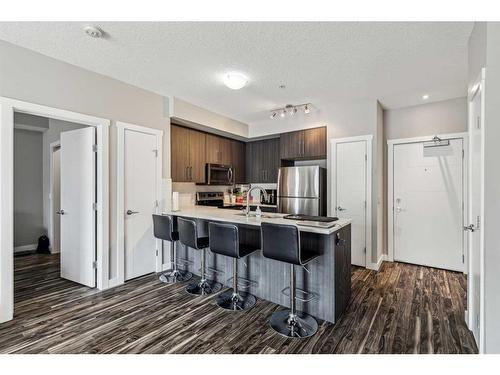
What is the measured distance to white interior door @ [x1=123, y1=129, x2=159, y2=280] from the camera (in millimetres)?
3418

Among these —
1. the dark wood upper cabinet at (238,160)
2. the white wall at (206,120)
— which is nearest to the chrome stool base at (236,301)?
the white wall at (206,120)

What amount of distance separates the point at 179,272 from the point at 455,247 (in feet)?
13.7

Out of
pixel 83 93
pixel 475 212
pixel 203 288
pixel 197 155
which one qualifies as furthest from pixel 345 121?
pixel 83 93

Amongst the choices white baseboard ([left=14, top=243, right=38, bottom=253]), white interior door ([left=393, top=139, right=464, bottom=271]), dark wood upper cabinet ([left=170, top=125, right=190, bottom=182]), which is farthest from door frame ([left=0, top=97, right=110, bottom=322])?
white interior door ([left=393, top=139, right=464, bottom=271])

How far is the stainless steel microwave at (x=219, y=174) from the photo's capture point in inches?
195

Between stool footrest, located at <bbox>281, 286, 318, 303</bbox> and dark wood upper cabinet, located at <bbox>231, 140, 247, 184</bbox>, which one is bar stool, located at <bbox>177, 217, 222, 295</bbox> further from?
dark wood upper cabinet, located at <bbox>231, 140, 247, 184</bbox>

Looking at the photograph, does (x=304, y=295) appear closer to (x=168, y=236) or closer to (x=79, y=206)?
(x=168, y=236)

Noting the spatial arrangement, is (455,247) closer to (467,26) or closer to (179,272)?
(467,26)

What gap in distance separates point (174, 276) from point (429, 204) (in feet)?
13.4

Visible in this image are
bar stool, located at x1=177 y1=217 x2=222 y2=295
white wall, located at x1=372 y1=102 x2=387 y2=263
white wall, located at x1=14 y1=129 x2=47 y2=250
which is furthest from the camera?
white wall, located at x1=14 y1=129 x2=47 y2=250

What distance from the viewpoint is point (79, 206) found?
3334mm

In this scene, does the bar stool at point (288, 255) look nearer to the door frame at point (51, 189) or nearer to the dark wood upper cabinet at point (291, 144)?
the dark wood upper cabinet at point (291, 144)

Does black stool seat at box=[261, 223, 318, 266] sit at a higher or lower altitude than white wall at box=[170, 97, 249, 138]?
lower

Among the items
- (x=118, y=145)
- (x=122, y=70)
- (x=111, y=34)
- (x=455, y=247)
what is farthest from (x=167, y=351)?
(x=455, y=247)
